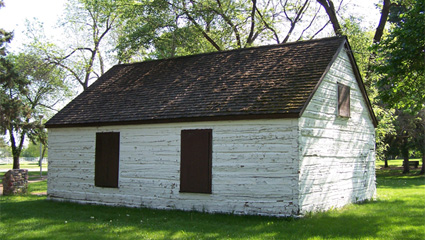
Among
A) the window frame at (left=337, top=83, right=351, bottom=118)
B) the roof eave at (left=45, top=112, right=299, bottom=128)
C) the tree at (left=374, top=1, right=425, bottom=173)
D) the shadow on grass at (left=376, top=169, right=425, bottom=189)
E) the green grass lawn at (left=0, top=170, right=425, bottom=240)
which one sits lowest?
the shadow on grass at (left=376, top=169, right=425, bottom=189)

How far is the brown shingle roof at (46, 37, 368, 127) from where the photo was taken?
12.3m

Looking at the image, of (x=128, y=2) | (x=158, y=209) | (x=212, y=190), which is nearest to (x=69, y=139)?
(x=158, y=209)

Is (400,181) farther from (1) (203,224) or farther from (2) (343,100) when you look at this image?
(1) (203,224)

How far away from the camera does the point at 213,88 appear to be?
14125 mm

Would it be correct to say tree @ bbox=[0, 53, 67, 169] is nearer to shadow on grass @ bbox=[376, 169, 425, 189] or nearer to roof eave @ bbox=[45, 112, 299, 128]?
roof eave @ bbox=[45, 112, 299, 128]

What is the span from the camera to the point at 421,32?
11.9m

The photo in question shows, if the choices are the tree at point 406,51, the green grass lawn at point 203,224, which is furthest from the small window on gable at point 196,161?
the tree at point 406,51

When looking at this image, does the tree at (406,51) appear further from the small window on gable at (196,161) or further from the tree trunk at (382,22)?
the tree trunk at (382,22)

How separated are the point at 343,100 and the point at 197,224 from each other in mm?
6461

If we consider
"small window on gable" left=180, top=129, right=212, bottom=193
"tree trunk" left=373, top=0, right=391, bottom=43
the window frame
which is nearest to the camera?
"small window on gable" left=180, top=129, right=212, bottom=193

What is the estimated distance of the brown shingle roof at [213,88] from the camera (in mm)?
12266

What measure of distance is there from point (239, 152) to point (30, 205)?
25.8ft

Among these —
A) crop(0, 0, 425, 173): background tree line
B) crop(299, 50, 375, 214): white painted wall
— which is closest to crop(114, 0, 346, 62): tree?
crop(0, 0, 425, 173): background tree line

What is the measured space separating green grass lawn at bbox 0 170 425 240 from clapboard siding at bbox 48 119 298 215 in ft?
1.81
